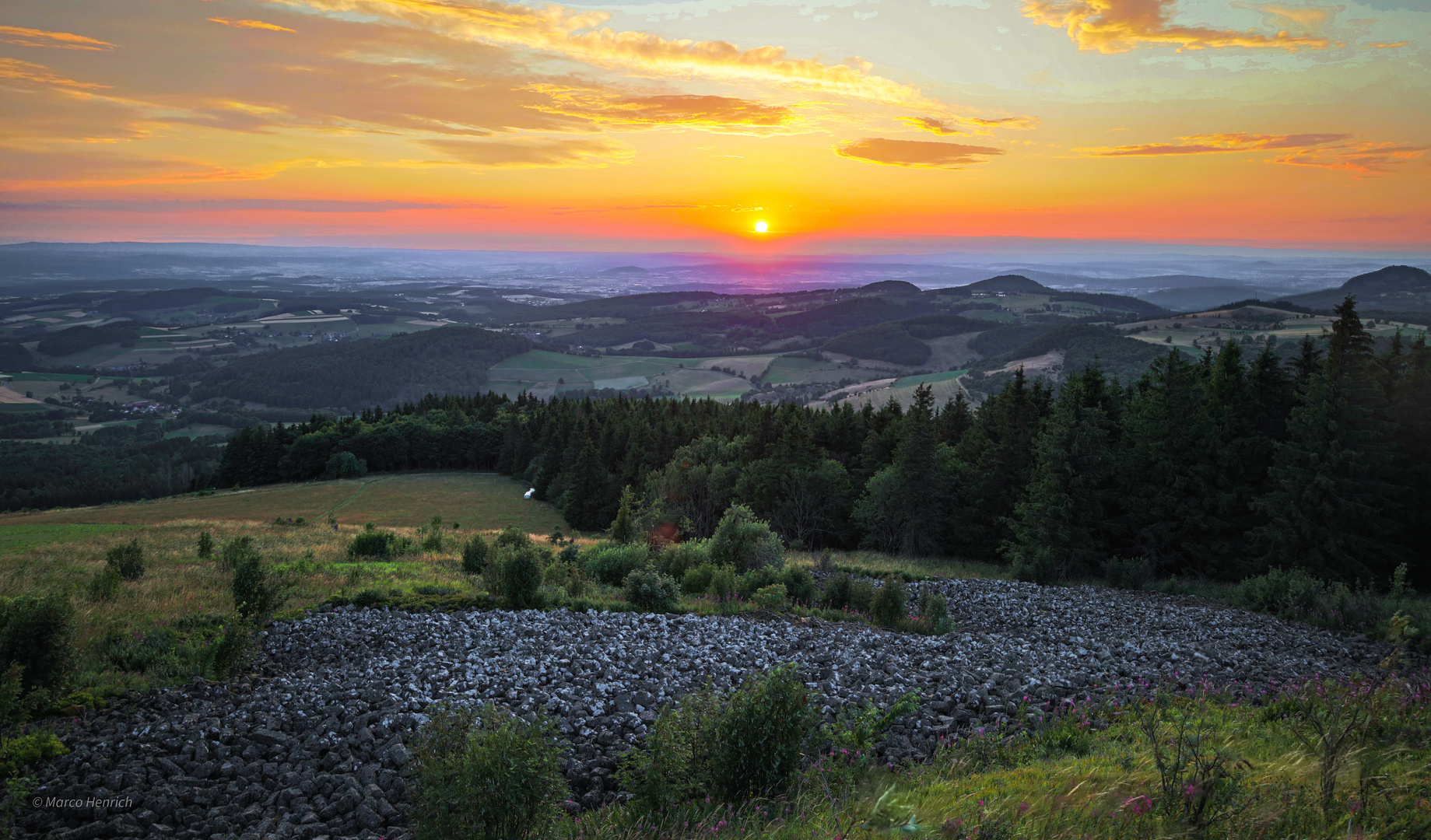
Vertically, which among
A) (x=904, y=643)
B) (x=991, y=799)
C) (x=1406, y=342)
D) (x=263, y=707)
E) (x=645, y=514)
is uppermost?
(x=1406, y=342)

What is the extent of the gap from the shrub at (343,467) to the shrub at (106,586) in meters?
73.1

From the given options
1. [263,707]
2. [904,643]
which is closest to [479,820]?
[263,707]

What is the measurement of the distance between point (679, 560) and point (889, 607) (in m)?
7.88

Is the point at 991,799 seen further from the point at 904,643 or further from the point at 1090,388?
the point at 1090,388

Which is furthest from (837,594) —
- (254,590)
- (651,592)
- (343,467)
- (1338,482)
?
(343,467)

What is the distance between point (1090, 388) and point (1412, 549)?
14.5 metres

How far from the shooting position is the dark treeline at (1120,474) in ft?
87.5

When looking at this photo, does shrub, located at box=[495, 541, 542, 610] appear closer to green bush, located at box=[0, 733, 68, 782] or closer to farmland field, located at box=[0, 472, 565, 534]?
green bush, located at box=[0, 733, 68, 782]

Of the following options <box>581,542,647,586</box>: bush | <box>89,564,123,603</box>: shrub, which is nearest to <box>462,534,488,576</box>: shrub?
<box>581,542,647,586</box>: bush

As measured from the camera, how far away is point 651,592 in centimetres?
1791

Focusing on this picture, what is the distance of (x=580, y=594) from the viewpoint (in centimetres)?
1847

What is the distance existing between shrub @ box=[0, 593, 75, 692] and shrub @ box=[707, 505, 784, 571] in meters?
17.3

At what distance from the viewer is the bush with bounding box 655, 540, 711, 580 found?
891 inches

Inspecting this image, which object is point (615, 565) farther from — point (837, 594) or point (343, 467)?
point (343, 467)
